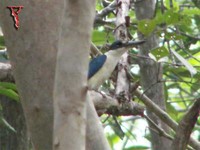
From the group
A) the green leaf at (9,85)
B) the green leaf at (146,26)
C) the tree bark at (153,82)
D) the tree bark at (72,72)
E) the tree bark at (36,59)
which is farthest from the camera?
the tree bark at (153,82)

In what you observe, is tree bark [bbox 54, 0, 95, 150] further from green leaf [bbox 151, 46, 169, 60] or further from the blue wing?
the blue wing

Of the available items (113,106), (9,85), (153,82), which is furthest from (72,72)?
(153,82)

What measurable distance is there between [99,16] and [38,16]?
4.56 feet

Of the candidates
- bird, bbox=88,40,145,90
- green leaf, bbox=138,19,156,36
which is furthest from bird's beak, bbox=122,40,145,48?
green leaf, bbox=138,19,156,36

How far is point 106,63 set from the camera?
3.09m

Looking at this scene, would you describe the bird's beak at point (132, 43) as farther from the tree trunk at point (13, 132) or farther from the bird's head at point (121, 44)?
the tree trunk at point (13, 132)

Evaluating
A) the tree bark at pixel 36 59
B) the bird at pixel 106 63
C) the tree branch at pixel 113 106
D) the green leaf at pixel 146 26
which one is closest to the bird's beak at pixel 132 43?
the bird at pixel 106 63

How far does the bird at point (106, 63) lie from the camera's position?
3.02 meters

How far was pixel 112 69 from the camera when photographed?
3.13m

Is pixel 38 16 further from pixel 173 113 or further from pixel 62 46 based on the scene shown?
pixel 173 113

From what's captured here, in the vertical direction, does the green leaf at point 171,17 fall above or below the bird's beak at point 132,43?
above

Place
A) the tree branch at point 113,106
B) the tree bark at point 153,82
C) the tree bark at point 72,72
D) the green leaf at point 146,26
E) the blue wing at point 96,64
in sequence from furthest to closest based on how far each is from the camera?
the tree bark at point 153,82 < the blue wing at point 96,64 < the green leaf at point 146,26 < the tree branch at point 113,106 < the tree bark at point 72,72

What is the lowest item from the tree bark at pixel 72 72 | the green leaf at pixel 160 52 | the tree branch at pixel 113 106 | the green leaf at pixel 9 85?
the tree branch at pixel 113 106

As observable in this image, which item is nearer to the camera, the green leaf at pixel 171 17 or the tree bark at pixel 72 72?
the tree bark at pixel 72 72
